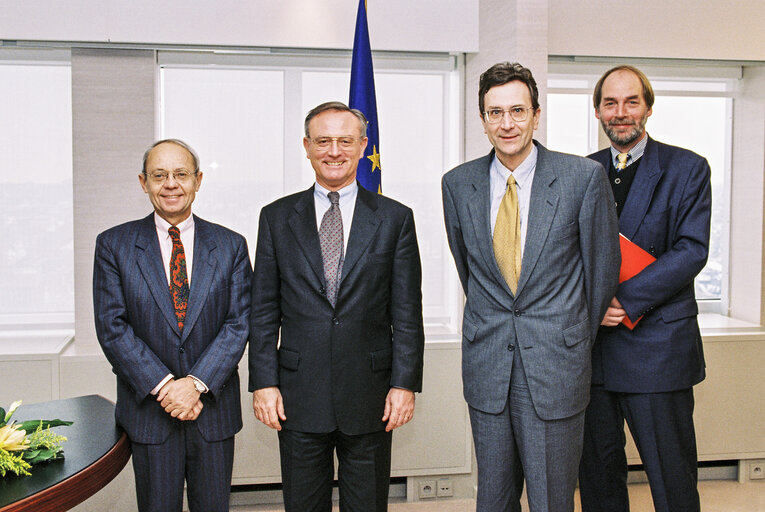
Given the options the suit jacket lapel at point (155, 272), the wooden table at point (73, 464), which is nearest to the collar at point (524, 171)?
the suit jacket lapel at point (155, 272)

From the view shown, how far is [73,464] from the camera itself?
6.29 feet

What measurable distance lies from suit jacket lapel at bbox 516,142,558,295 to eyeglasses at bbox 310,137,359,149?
1.97ft

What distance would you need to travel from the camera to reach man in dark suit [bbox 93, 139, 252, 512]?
221 cm

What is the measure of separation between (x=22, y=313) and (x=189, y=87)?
1513 mm

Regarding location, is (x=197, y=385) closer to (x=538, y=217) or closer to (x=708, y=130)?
(x=538, y=217)

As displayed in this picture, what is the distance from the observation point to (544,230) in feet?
6.91

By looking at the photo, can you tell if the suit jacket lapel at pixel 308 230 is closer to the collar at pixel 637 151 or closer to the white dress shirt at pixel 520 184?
the white dress shirt at pixel 520 184

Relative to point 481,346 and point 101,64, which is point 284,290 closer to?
point 481,346

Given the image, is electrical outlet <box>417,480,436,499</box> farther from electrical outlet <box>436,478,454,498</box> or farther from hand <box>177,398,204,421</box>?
hand <box>177,398,204,421</box>

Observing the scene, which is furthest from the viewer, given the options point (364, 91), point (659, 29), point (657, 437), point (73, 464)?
point (659, 29)

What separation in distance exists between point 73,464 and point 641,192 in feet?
6.67

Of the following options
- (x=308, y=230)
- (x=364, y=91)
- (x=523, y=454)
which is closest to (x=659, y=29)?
(x=364, y=91)

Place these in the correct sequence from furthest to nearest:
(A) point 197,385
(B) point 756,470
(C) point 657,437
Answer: (B) point 756,470 → (C) point 657,437 → (A) point 197,385

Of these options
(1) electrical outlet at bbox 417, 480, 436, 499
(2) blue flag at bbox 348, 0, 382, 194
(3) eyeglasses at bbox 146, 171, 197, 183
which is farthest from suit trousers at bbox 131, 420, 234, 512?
(1) electrical outlet at bbox 417, 480, 436, 499
